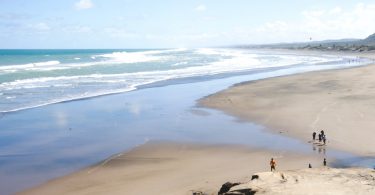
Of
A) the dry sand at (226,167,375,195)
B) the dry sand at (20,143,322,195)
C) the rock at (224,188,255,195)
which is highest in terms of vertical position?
the dry sand at (226,167,375,195)

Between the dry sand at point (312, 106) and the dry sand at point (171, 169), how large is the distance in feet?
13.2

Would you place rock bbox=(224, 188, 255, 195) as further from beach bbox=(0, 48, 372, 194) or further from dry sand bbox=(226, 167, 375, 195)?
beach bbox=(0, 48, 372, 194)

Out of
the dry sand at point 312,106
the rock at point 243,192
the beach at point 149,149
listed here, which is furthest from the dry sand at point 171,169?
the dry sand at point 312,106

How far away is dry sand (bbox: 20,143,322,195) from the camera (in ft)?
48.9

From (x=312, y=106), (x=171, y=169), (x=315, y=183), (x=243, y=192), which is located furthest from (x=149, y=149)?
(x=312, y=106)

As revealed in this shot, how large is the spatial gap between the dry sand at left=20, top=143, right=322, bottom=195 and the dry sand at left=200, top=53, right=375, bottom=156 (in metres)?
4.02

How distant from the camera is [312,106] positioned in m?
29.1

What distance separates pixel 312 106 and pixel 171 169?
15.1m

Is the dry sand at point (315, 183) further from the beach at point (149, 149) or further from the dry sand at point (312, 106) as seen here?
the dry sand at point (312, 106)

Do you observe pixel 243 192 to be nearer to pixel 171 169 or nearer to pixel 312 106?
pixel 171 169

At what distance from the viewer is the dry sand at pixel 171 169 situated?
14.9 metres

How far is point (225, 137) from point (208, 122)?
3.71 meters

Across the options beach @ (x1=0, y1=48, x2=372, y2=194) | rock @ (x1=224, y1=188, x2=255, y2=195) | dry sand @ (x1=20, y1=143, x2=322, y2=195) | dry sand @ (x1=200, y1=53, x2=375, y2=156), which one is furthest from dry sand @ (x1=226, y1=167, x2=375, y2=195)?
dry sand @ (x1=200, y1=53, x2=375, y2=156)

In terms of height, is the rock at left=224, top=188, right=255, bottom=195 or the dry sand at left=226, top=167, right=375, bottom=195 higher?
the dry sand at left=226, top=167, right=375, bottom=195
